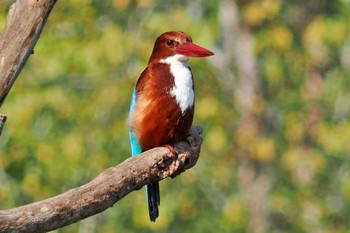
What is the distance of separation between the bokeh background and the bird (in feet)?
11.3

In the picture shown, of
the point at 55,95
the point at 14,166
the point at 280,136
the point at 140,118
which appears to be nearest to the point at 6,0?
the point at 55,95


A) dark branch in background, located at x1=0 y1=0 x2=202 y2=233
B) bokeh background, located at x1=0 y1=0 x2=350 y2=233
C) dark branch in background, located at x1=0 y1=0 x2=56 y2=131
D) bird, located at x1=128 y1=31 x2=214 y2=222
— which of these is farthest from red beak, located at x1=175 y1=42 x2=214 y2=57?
bokeh background, located at x1=0 y1=0 x2=350 y2=233

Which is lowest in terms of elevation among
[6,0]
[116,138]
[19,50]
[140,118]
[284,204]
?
[284,204]

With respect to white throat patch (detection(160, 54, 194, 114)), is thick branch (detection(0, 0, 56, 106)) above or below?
above

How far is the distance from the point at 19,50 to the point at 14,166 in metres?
4.94

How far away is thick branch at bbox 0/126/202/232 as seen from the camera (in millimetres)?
4215

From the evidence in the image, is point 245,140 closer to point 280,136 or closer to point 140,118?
point 280,136

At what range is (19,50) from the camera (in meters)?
4.51

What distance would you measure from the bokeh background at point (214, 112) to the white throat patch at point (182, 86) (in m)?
3.59

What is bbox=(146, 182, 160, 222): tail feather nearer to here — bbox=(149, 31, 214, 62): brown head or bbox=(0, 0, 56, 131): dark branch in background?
bbox=(149, 31, 214, 62): brown head

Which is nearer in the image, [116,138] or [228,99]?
[116,138]

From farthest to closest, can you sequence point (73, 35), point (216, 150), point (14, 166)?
1. point (216, 150)
2. point (73, 35)
3. point (14, 166)

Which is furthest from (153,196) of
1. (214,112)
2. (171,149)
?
(214,112)

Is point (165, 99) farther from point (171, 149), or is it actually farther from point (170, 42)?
point (171, 149)
